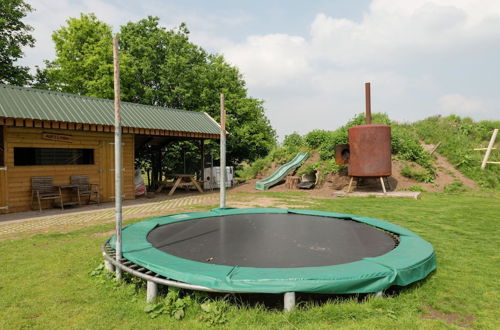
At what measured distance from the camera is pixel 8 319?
2143 millimetres

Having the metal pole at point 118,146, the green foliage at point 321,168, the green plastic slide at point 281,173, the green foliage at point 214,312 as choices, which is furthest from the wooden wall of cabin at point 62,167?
the green foliage at point 214,312

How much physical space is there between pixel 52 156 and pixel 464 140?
48.1 ft

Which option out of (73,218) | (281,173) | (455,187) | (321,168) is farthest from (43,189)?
(455,187)

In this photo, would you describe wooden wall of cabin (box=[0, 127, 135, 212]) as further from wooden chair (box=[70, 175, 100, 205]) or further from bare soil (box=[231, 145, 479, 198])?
bare soil (box=[231, 145, 479, 198])

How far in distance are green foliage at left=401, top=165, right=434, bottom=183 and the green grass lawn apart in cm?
682

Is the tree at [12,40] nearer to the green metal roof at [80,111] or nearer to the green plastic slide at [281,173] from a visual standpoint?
the green metal roof at [80,111]

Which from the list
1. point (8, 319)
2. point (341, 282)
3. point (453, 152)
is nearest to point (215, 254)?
point (341, 282)

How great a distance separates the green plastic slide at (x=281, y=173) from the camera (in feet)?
38.1

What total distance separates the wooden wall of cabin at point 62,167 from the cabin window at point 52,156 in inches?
9.4

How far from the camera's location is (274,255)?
2.85 metres

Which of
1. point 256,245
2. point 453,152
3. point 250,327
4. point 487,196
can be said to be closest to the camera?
point 250,327

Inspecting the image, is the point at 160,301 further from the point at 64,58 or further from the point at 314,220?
the point at 64,58

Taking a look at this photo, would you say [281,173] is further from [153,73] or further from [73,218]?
[153,73]

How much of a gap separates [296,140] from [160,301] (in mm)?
13261
